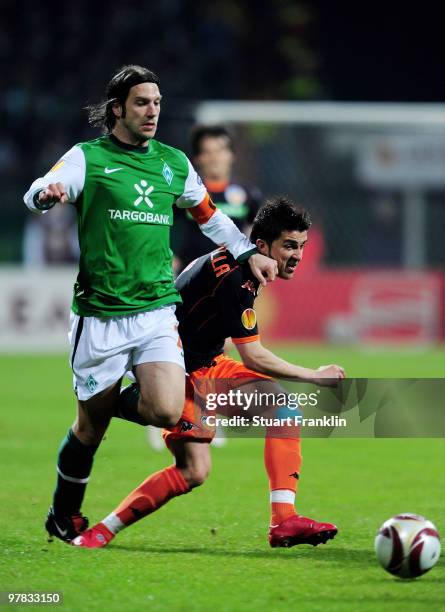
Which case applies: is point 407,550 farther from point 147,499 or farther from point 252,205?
point 252,205

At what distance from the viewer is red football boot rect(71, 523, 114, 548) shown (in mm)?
5570

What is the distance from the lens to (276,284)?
1803cm

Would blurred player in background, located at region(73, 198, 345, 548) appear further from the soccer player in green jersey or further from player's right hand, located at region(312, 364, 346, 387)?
player's right hand, located at region(312, 364, 346, 387)

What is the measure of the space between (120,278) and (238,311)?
541mm

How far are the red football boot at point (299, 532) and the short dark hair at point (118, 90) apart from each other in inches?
74.4

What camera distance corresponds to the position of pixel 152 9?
80.1 ft

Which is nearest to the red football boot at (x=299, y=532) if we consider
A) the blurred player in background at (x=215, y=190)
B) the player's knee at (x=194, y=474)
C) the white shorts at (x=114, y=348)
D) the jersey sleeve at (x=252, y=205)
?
the player's knee at (x=194, y=474)

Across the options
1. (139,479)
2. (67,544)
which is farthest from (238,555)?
(139,479)

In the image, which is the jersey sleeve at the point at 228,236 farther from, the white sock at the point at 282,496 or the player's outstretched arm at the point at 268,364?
the white sock at the point at 282,496

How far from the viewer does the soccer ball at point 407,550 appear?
4777mm

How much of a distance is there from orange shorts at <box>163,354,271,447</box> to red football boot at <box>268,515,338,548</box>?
509mm

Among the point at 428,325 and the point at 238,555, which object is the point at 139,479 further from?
the point at 428,325

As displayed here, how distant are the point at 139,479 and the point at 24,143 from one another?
14025mm

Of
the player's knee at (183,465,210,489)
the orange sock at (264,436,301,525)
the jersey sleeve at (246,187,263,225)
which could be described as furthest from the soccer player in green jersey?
the jersey sleeve at (246,187,263,225)
